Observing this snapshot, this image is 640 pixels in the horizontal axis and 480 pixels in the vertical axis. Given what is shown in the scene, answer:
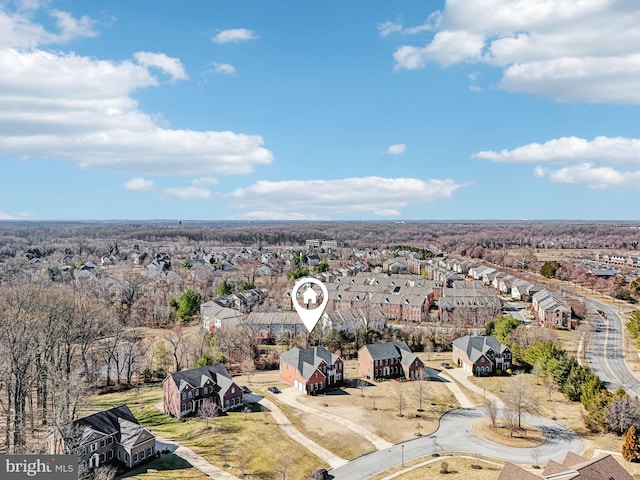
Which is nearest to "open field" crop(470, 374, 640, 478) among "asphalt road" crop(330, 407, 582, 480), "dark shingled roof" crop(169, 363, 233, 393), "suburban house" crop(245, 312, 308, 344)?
"asphalt road" crop(330, 407, 582, 480)

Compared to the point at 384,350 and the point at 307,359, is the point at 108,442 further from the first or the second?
the point at 384,350

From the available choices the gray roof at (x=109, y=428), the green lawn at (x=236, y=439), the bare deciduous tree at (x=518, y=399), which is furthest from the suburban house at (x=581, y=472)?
the gray roof at (x=109, y=428)

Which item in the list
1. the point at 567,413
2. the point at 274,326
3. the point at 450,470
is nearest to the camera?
the point at 450,470

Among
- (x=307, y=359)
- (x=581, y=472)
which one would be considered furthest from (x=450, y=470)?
(x=307, y=359)

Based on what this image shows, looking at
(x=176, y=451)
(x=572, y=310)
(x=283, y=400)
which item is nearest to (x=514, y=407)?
(x=283, y=400)

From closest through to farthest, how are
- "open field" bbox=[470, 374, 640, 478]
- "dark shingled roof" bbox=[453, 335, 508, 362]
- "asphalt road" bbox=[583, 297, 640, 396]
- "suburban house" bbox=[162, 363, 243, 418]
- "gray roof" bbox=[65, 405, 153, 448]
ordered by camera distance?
"gray roof" bbox=[65, 405, 153, 448]
"open field" bbox=[470, 374, 640, 478]
"suburban house" bbox=[162, 363, 243, 418]
"asphalt road" bbox=[583, 297, 640, 396]
"dark shingled roof" bbox=[453, 335, 508, 362]

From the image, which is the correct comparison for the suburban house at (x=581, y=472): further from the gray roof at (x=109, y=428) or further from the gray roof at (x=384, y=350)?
the gray roof at (x=384, y=350)

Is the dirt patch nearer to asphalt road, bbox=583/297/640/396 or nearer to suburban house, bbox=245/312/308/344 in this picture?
asphalt road, bbox=583/297/640/396
